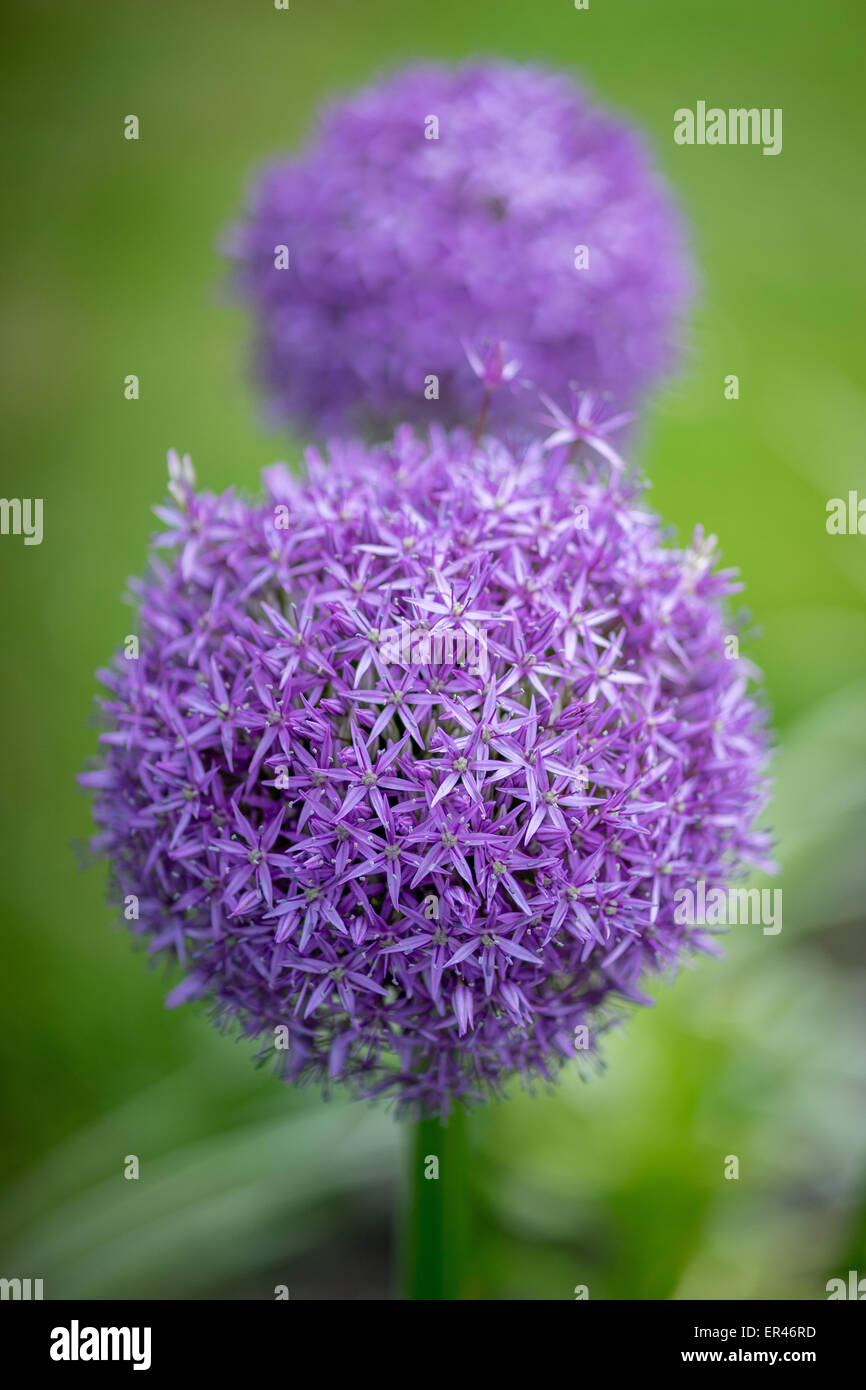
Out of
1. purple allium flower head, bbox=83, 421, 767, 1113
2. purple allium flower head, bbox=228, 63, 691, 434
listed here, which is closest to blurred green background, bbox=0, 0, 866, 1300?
purple allium flower head, bbox=228, 63, 691, 434

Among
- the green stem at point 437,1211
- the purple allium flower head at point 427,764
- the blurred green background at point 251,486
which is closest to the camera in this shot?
the purple allium flower head at point 427,764

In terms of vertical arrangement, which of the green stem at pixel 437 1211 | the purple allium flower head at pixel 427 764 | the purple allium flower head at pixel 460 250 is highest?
the purple allium flower head at pixel 460 250

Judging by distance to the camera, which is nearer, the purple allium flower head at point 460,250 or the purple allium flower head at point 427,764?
the purple allium flower head at point 427,764

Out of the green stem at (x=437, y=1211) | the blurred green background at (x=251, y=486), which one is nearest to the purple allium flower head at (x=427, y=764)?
the green stem at (x=437, y=1211)

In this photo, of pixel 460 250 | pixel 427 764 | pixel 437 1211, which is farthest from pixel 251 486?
pixel 427 764

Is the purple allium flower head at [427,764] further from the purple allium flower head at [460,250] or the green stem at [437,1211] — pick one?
the purple allium flower head at [460,250]

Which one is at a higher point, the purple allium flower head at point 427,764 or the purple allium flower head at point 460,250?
the purple allium flower head at point 460,250
